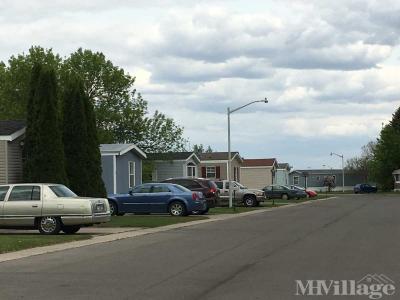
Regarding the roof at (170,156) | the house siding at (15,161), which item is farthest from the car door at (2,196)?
the roof at (170,156)

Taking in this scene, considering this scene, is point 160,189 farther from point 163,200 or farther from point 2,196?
point 2,196

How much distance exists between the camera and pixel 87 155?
95.6 feet

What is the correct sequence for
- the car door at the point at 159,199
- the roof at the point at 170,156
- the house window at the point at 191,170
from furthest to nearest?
the house window at the point at 191,170 → the roof at the point at 170,156 → the car door at the point at 159,199

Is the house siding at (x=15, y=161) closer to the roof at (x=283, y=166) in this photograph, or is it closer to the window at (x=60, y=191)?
the window at (x=60, y=191)

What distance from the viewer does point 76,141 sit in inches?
1144

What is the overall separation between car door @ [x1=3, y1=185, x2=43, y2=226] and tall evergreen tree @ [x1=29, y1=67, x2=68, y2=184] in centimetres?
640

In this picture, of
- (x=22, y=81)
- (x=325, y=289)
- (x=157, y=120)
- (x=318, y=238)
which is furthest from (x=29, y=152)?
(x=157, y=120)

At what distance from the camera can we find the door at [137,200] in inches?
1144

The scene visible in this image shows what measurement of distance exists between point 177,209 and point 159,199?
0.91 m

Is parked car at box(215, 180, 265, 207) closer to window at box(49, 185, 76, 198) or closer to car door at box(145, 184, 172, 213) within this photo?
car door at box(145, 184, 172, 213)

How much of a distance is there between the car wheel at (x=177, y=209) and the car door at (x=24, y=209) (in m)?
10.1

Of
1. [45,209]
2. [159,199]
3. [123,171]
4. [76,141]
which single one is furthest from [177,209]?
[123,171]

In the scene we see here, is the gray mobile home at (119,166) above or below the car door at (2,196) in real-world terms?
above

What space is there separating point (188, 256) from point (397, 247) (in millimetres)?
4937
